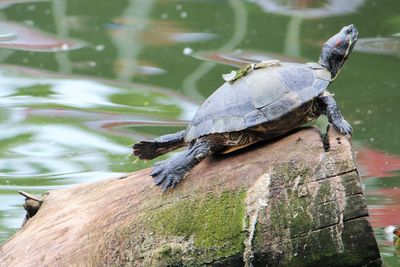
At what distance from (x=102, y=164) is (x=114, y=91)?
1.31m

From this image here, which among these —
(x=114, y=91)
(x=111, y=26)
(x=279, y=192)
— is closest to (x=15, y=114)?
(x=114, y=91)

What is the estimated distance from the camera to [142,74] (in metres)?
6.62

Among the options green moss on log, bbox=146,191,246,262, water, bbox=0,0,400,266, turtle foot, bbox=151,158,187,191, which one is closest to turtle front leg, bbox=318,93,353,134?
green moss on log, bbox=146,191,246,262

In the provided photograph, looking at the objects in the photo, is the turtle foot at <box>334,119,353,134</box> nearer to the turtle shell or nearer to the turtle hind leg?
the turtle shell

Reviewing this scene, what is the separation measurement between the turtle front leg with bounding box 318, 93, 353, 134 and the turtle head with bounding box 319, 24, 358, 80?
8.4 inches

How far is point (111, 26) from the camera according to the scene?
7570 millimetres

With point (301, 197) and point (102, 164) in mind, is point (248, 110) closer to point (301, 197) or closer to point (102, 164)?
A: point (301, 197)

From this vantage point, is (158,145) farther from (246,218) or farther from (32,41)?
(32,41)

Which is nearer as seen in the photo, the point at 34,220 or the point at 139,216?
the point at 139,216

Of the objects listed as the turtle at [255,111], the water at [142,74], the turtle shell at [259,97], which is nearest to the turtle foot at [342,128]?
the turtle at [255,111]

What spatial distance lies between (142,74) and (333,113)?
12.6ft

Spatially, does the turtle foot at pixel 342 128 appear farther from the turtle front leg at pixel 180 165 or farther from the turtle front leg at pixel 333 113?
the turtle front leg at pixel 180 165

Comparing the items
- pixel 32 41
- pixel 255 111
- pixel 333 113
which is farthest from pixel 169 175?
pixel 32 41

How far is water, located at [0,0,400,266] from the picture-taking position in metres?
4.98
